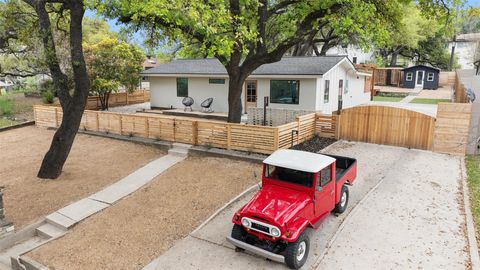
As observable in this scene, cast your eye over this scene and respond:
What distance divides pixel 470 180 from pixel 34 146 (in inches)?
678

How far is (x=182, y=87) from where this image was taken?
74.4ft

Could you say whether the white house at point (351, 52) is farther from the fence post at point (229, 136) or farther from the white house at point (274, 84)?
the fence post at point (229, 136)

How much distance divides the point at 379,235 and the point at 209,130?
25.3ft

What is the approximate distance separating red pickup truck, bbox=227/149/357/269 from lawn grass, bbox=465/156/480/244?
3.43 metres

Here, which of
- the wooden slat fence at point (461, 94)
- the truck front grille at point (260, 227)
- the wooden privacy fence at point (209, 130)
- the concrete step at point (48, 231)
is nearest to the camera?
the truck front grille at point (260, 227)

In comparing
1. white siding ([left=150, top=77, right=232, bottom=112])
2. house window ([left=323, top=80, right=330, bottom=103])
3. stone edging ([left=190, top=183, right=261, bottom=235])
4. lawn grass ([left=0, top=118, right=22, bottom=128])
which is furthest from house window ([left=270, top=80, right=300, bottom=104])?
lawn grass ([left=0, top=118, right=22, bottom=128])

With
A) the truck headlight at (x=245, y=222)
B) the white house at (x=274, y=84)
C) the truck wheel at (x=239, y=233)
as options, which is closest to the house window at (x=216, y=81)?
the white house at (x=274, y=84)

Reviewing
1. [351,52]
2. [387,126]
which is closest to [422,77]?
[351,52]

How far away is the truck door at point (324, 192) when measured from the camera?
6324mm

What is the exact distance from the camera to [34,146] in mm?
15359

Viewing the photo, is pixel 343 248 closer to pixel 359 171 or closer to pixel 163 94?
pixel 359 171

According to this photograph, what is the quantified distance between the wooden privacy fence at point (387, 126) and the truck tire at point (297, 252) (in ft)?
30.0

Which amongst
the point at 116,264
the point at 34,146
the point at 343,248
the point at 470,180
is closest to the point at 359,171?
the point at 470,180

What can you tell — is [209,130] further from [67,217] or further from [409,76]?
[409,76]
